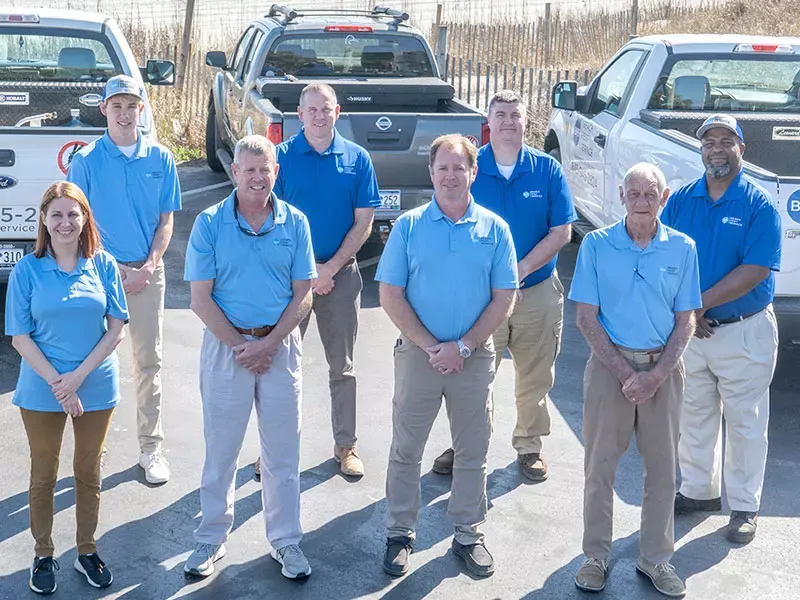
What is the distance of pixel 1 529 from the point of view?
5.60 metres

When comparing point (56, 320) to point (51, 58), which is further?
point (51, 58)

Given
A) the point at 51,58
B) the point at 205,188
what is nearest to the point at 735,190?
the point at 51,58

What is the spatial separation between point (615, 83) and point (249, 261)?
552 cm

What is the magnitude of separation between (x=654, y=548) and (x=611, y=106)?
207 inches

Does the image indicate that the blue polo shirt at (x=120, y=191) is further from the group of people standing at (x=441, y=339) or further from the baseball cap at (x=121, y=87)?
the group of people standing at (x=441, y=339)

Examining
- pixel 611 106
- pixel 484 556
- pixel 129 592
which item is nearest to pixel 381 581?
pixel 484 556

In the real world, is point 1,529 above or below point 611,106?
below

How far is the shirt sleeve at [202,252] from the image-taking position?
5.09 m

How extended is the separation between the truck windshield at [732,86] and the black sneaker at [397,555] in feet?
16.3

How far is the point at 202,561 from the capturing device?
17.1 feet

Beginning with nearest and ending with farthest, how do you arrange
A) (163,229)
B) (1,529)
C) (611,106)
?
(1,529)
(163,229)
(611,106)

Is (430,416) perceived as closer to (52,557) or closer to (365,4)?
(52,557)

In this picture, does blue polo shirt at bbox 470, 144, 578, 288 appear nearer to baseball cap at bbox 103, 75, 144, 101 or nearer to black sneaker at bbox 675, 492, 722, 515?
black sneaker at bbox 675, 492, 722, 515

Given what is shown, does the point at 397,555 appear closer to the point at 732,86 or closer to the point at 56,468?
the point at 56,468
